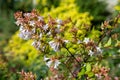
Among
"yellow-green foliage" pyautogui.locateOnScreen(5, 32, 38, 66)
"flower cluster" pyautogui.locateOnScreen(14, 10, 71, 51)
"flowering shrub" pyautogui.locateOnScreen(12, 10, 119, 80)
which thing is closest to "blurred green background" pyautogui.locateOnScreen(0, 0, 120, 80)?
"yellow-green foliage" pyautogui.locateOnScreen(5, 32, 38, 66)

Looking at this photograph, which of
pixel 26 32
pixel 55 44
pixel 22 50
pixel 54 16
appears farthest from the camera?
pixel 54 16

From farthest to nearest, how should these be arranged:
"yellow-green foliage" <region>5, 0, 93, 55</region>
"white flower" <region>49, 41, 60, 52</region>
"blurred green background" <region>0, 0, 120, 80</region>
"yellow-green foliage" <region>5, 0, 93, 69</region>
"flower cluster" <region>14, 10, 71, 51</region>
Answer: "yellow-green foliage" <region>5, 0, 93, 55</region>
"yellow-green foliage" <region>5, 0, 93, 69</region>
"blurred green background" <region>0, 0, 120, 80</region>
"flower cluster" <region>14, 10, 71, 51</region>
"white flower" <region>49, 41, 60, 52</region>

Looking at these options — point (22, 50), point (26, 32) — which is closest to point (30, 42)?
point (22, 50)

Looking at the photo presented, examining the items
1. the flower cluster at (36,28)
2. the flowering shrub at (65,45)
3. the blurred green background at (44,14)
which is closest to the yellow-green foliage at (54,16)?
the blurred green background at (44,14)

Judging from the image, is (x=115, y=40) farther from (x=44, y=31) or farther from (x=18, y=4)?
(x=18, y=4)

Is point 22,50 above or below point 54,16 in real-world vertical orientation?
below

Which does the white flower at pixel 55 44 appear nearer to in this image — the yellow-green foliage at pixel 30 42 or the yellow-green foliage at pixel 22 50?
the yellow-green foliage at pixel 30 42

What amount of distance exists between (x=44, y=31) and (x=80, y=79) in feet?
1.43

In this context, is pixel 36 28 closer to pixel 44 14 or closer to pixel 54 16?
pixel 54 16

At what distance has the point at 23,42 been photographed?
639cm

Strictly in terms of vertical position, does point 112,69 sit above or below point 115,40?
above

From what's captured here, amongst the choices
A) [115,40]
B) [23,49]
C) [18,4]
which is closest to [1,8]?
[18,4]

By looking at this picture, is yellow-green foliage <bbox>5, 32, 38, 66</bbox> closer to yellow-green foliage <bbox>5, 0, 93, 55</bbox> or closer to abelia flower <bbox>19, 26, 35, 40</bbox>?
yellow-green foliage <bbox>5, 0, 93, 55</bbox>

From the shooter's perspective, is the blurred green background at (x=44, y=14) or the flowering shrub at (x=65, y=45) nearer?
the flowering shrub at (x=65, y=45)
